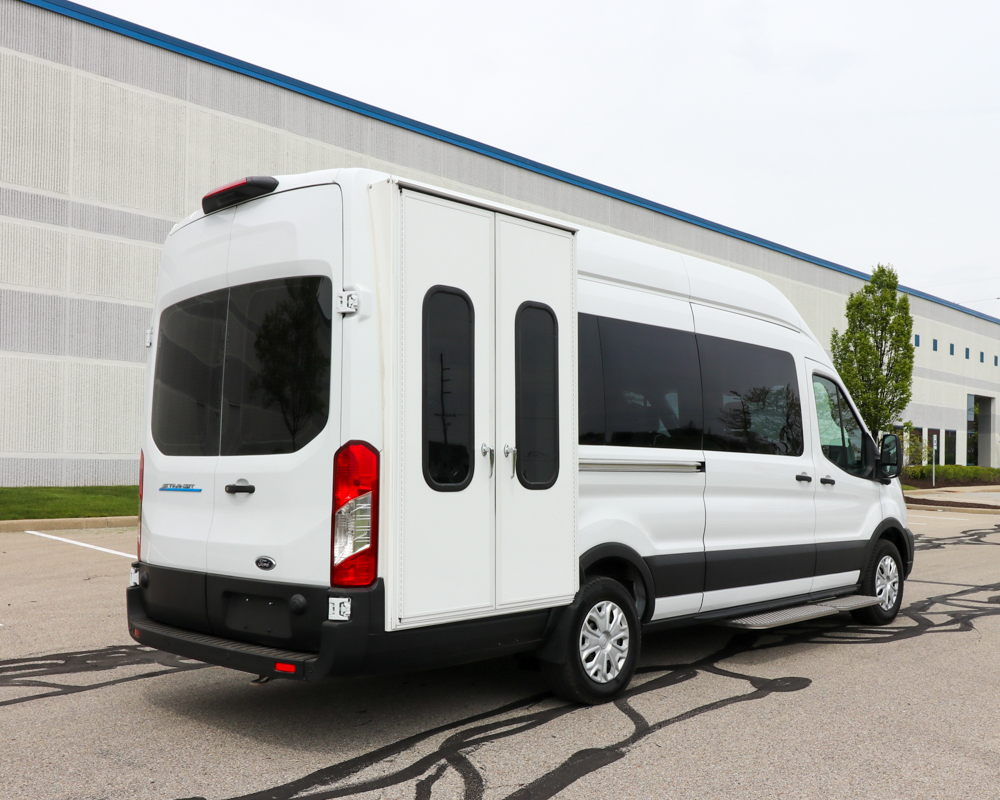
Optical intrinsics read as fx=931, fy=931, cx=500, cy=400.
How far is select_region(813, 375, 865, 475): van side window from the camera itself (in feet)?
24.4

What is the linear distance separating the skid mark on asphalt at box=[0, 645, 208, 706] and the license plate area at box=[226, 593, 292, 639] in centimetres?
159

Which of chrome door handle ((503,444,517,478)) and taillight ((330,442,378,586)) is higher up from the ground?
chrome door handle ((503,444,517,478))

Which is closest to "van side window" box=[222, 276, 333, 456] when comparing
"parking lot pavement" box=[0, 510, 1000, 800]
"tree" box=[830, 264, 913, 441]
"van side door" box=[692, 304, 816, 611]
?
"parking lot pavement" box=[0, 510, 1000, 800]

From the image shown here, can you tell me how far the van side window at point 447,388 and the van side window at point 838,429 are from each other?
3.79 meters

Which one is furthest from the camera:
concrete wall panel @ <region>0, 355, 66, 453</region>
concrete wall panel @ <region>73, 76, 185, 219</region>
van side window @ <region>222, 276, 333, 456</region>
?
concrete wall panel @ <region>73, 76, 185, 219</region>

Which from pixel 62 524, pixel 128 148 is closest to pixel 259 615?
pixel 62 524

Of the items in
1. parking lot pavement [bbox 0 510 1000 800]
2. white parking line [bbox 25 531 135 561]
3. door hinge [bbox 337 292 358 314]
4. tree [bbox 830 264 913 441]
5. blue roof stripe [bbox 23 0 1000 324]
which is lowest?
parking lot pavement [bbox 0 510 1000 800]

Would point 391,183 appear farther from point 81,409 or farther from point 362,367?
point 81,409

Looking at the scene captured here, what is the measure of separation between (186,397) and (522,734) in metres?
2.55

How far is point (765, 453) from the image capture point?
6.72 meters

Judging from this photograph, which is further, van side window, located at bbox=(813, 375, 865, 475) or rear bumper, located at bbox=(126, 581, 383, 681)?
van side window, located at bbox=(813, 375, 865, 475)

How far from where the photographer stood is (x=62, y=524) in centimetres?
1573

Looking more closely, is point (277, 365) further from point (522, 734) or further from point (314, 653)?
point (522, 734)

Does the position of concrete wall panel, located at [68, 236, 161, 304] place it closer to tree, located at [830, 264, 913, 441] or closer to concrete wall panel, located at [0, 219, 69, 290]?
concrete wall panel, located at [0, 219, 69, 290]
